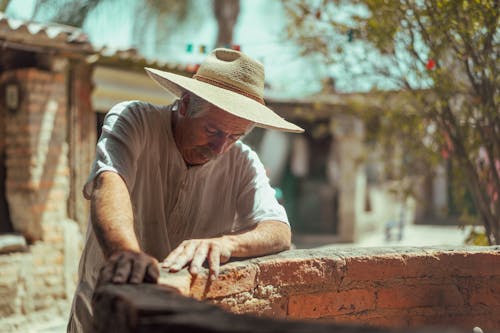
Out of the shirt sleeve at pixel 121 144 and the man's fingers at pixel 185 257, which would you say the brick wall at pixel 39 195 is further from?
the man's fingers at pixel 185 257

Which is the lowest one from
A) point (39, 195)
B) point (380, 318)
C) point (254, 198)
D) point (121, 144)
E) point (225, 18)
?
point (380, 318)

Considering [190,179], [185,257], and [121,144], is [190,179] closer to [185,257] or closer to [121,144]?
[121,144]

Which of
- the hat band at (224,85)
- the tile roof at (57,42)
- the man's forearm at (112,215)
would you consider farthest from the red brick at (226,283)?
the tile roof at (57,42)

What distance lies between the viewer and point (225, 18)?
11.9m

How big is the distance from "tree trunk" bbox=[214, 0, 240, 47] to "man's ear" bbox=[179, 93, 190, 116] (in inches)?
366

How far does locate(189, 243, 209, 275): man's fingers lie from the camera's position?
7.60ft

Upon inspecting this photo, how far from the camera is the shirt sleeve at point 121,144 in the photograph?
2396mm

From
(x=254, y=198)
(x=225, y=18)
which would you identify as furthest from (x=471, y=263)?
(x=225, y=18)

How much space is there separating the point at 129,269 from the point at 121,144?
608 millimetres

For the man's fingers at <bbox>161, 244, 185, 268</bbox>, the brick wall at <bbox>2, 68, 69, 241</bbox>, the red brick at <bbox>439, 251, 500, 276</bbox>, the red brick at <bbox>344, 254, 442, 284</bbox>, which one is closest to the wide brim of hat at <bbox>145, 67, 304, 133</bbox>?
the man's fingers at <bbox>161, 244, 185, 268</bbox>

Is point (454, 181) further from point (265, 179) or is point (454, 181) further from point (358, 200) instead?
point (358, 200)

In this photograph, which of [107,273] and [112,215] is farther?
[112,215]

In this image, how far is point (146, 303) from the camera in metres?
1.73

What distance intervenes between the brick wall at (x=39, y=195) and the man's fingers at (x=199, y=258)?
416cm
